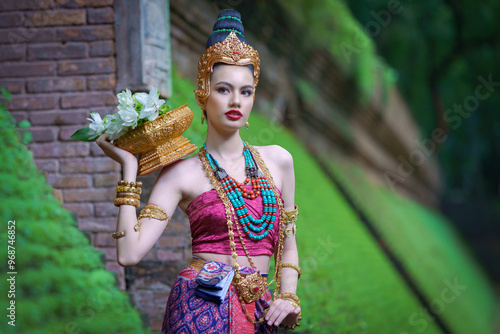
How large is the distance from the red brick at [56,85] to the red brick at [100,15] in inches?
16.2

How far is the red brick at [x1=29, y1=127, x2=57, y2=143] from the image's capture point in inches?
147

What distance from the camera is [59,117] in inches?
147

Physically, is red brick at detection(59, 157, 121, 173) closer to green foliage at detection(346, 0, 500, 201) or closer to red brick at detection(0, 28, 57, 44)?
red brick at detection(0, 28, 57, 44)

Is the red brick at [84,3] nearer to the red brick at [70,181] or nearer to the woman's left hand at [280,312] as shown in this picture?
the red brick at [70,181]

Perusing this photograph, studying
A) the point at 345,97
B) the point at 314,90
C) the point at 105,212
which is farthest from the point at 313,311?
the point at 345,97

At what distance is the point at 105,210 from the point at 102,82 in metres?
0.85

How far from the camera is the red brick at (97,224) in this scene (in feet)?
11.9

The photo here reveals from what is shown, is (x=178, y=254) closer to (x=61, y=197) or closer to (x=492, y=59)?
(x=61, y=197)

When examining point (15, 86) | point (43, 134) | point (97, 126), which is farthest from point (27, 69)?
point (97, 126)

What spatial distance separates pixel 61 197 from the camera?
3.68 metres

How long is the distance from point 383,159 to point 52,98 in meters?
8.17

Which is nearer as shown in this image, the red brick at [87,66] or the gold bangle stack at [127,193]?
the gold bangle stack at [127,193]

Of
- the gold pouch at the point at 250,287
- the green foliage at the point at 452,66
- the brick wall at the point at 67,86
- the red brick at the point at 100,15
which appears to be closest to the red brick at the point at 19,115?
the brick wall at the point at 67,86

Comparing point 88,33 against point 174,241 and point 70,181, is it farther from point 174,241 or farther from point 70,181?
point 174,241
